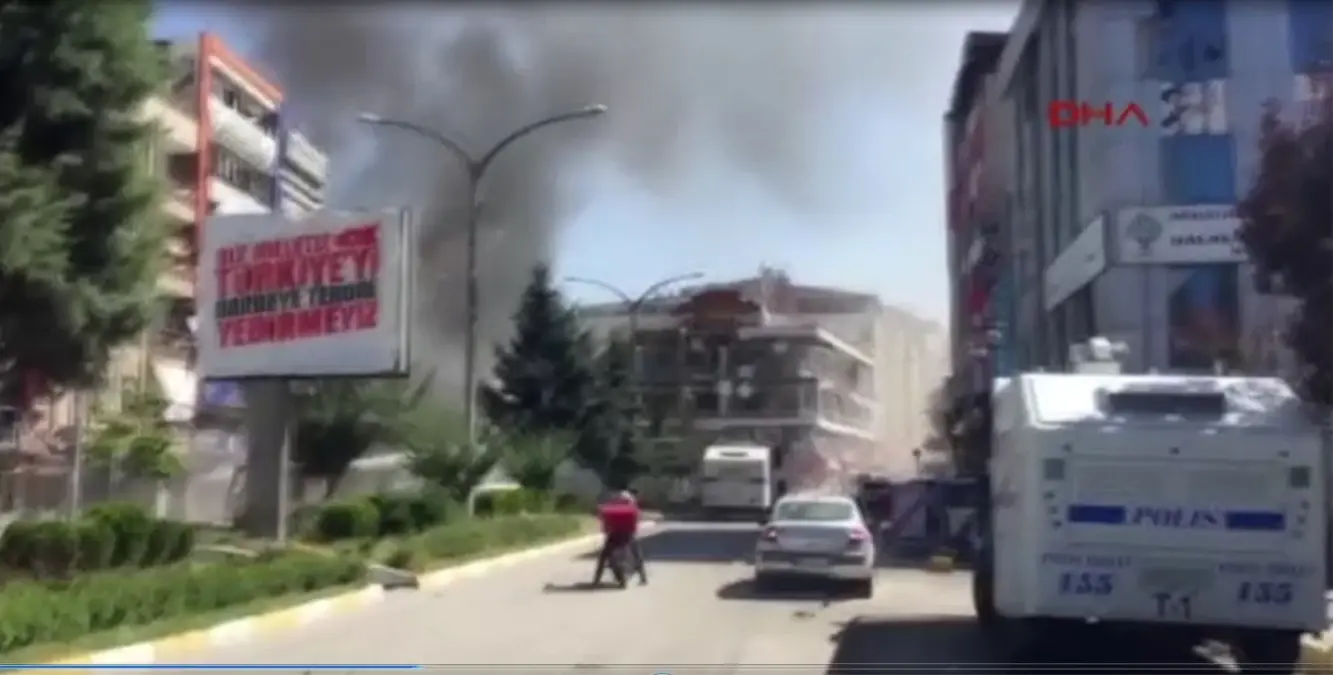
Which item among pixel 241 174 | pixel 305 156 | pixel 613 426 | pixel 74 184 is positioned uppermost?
pixel 305 156

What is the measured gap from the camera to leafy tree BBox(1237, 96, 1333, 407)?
14.6 meters

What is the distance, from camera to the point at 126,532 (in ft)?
75.5

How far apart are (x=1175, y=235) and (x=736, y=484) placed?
2158 cm

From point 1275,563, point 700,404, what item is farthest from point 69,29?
point 700,404

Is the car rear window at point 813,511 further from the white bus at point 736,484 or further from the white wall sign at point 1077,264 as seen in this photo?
the white bus at point 736,484

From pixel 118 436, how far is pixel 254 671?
2830 cm

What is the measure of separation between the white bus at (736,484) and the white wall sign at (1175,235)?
20.0 metres

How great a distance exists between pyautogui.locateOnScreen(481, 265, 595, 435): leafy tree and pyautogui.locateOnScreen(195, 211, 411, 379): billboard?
28.8 metres

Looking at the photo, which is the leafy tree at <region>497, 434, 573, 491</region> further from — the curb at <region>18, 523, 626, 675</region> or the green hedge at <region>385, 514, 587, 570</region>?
the curb at <region>18, 523, 626, 675</region>

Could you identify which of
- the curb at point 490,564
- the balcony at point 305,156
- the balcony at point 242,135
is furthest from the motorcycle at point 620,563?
the balcony at point 305,156

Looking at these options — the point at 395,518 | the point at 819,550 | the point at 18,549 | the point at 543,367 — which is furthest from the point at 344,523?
the point at 543,367

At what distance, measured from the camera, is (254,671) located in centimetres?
1358

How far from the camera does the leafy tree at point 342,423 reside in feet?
148

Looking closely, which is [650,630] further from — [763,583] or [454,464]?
[454,464]
